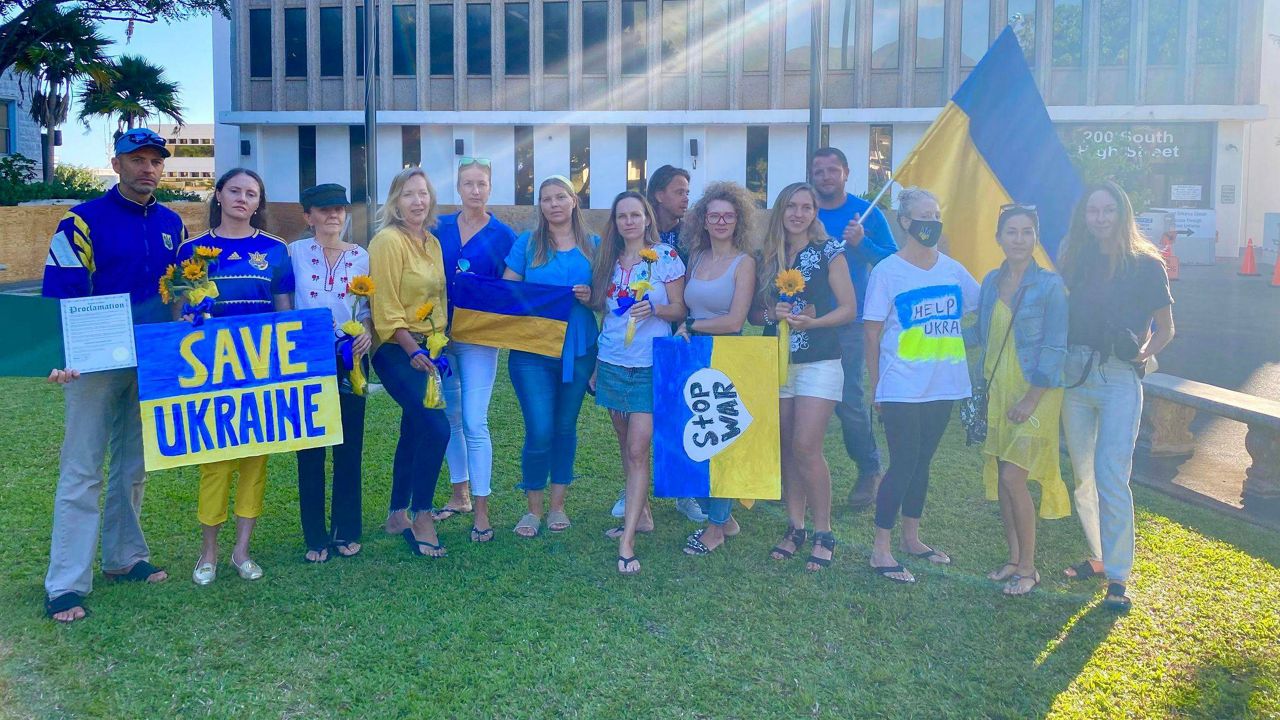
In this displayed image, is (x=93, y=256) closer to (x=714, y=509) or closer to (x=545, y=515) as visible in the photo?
(x=545, y=515)

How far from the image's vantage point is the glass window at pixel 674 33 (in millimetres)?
33531

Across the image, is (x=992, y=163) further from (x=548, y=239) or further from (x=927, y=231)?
(x=548, y=239)

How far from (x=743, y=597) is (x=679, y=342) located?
4.42 ft

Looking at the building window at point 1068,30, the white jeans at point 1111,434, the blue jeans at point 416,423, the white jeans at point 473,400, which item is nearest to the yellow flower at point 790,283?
the white jeans at point 1111,434

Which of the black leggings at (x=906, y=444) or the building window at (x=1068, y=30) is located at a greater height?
the building window at (x=1068, y=30)

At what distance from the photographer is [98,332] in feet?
14.8

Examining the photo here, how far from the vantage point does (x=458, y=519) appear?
6156 mm

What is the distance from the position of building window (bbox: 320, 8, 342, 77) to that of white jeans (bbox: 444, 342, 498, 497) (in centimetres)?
3217

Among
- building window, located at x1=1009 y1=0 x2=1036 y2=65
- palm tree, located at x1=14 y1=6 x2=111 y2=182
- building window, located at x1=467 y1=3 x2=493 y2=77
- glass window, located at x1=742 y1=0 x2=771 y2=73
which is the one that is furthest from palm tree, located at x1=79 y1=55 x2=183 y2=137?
building window, located at x1=1009 y1=0 x2=1036 y2=65

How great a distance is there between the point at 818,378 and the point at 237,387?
114 inches

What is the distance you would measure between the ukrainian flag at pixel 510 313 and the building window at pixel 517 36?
30253mm

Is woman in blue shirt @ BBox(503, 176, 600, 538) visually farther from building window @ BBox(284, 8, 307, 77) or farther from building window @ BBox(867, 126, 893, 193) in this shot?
building window @ BBox(284, 8, 307, 77)

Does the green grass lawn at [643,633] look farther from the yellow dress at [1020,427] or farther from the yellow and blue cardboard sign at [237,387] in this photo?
the yellow and blue cardboard sign at [237,387]

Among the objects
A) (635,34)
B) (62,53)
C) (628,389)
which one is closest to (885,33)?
(635,34)
